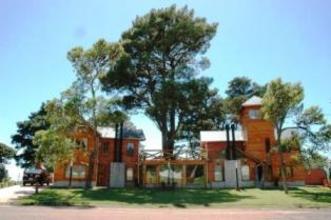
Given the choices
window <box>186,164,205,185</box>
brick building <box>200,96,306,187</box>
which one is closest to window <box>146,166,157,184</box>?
window <box>186,164,205,185</box>

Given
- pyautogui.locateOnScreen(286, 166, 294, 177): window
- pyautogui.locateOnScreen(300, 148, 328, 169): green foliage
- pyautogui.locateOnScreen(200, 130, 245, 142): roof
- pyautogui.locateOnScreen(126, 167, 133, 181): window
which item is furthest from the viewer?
pyautogui.locateOnScreen(200, 130, 245, 142): roof

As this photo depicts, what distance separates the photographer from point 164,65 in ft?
156

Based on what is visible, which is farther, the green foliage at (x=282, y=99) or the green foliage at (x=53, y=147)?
the green foliage at (x=282, y=99)

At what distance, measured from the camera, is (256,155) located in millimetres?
42656

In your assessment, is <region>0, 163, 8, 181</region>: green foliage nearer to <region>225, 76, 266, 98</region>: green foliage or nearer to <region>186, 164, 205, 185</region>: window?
<region>186, 164, 205, 185</region>: window

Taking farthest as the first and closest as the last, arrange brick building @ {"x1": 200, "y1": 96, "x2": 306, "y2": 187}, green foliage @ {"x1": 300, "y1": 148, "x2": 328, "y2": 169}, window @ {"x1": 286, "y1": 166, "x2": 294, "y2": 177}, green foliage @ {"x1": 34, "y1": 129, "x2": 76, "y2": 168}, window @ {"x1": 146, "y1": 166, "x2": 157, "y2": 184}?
window @ {"x1": 286, "y1": 166, "x2": 294, "y2": 177} → brick building @ {"x1": 200, "y1": 96, "x2": 306, "y2": 187} → window @ {"x1": 146, "y1": 166, "x2": 157, "y2": 184} → green foliage @ {"x1": 300, "y1": 148, "x2": 328, "y2": 169} → green foliage @ {"x1": 34, "y1": 129, "x2": 76, "y2": 168}

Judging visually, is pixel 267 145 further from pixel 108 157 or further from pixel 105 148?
pixel 105 148

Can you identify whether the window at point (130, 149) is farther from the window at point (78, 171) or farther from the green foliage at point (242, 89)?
the green foliage at point (242, 89)

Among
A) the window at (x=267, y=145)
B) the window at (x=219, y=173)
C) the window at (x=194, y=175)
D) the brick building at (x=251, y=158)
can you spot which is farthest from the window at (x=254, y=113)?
the window at (x=194, y=175)

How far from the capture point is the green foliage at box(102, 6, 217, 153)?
43375mm

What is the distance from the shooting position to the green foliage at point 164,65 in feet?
142

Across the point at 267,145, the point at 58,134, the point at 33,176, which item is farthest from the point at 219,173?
the point at 33,176


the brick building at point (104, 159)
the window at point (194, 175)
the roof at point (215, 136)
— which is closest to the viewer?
the window at point (194, 175)

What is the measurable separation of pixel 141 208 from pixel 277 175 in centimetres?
2336
